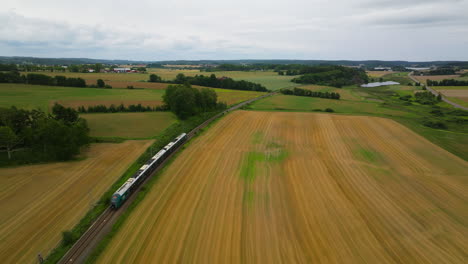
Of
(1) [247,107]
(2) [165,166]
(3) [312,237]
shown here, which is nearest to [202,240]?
(3) [312,237]

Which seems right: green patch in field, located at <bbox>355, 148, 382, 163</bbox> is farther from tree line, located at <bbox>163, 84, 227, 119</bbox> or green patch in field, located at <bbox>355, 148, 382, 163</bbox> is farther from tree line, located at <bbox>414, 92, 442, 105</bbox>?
tree line, located at <bbox>414, 92, 442, 105</bbox>

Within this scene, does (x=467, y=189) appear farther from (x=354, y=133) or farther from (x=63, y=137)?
(x=63, y=137)

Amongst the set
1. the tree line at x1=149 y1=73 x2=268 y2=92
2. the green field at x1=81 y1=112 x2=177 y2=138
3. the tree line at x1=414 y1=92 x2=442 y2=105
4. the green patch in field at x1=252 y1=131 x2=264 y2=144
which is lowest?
the green patch in field at x1=252 y1=131 x2=264 y2=144

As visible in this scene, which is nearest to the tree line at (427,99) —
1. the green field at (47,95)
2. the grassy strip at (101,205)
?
the grassy strip at (101,205)

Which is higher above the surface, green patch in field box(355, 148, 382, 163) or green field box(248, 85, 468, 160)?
green field box(248, 85, 468, 160)

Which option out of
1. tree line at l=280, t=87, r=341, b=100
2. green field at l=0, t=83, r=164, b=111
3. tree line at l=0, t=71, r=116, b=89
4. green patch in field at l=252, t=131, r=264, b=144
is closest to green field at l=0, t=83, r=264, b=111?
green field at l=0, t=83, r=164, b=111

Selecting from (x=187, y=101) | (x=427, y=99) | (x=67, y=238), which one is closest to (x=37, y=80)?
(x=187, y=101)
